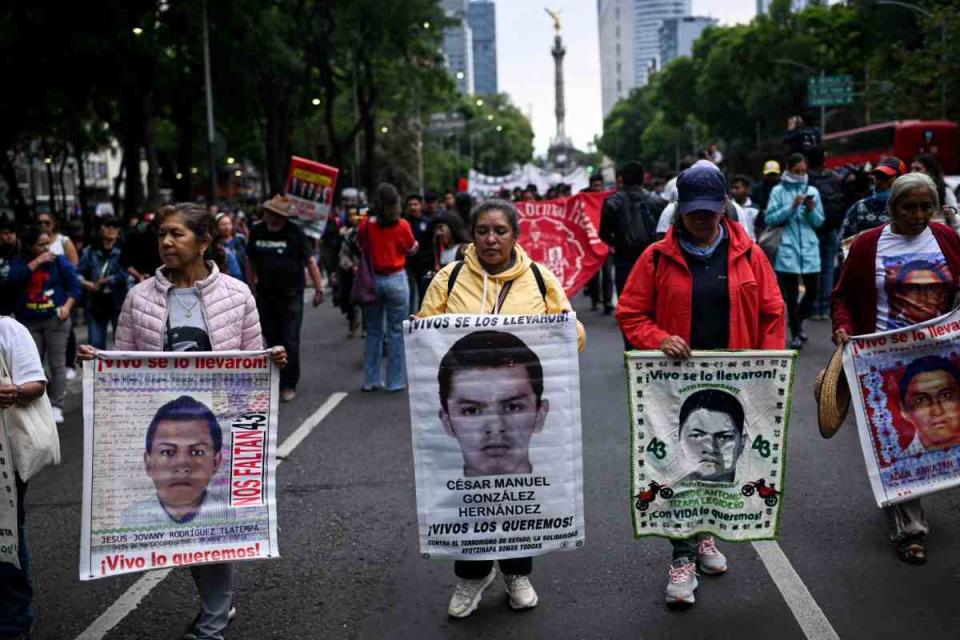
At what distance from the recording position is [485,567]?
4.57 metres

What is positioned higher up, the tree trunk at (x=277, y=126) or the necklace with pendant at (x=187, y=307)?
the tree trunk at (x=277, y=126)

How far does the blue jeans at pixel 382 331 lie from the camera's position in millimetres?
9914

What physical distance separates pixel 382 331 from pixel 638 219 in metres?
2.83

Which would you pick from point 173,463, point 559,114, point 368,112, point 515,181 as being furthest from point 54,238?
point 559,114

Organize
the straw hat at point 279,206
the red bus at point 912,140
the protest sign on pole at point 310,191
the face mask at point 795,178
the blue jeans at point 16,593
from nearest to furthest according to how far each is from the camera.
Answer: the blue jeans at point 16,593 < the straw hat at point 279,206 < the protest sign on pole at point 310,191 < the face mask at point 795,178 < the red bus at point 912,140

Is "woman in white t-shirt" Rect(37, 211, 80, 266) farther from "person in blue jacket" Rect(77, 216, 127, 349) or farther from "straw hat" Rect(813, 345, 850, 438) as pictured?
"straw hat" Rect(813, 345, 850, 438)

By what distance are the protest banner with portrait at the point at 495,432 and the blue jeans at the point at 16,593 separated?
1.51 meters

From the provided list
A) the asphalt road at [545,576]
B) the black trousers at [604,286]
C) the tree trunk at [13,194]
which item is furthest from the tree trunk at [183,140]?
the asphalt road at [545,576]

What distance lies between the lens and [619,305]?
476 centimetres

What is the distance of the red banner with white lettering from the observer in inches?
518

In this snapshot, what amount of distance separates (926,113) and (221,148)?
24.3 meters

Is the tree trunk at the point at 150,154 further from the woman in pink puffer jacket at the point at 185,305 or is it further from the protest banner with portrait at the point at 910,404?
the protest banner with portrait at the point at 910,404

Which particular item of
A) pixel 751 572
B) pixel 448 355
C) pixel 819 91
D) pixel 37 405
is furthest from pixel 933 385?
pixel 819 91

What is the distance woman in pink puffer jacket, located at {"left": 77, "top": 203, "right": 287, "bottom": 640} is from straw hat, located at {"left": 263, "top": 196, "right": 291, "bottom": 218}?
5081 mm
